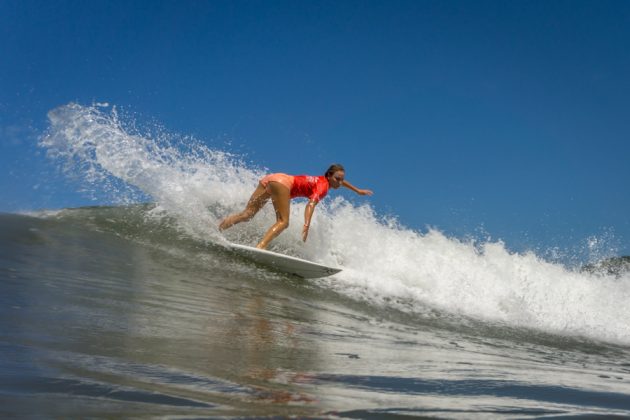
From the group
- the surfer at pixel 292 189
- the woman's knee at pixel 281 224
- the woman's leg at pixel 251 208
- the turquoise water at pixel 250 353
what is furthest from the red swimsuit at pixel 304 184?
the turquoise water at pixel 250 353

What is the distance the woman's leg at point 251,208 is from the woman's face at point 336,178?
3.66 feet

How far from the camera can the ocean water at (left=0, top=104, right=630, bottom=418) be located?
2.04 m

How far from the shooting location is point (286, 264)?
8844mm

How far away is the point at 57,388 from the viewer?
6.23 feet

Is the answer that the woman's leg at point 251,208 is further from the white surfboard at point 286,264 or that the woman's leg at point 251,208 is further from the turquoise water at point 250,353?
the turquoise water at point 250,353

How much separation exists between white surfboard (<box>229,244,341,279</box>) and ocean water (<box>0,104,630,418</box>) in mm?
185

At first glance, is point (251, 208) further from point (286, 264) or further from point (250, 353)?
point (250, 353)

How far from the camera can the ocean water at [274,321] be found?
80.4 inches

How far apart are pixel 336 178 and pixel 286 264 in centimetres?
189

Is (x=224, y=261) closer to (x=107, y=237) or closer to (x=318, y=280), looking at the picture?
(x=318, y=280)

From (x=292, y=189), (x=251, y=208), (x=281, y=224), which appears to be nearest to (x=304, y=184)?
(x=292, y=189)

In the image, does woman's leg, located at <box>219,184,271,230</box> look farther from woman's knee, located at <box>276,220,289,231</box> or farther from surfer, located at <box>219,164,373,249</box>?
woman's knee, located at <box>276,220,289,231</box>

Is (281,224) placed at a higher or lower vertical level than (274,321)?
higher

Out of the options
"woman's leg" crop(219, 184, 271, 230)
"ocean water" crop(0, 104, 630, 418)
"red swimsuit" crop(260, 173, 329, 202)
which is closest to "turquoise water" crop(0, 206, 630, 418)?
"ocean water" crop(0, 104, 630, 418)
